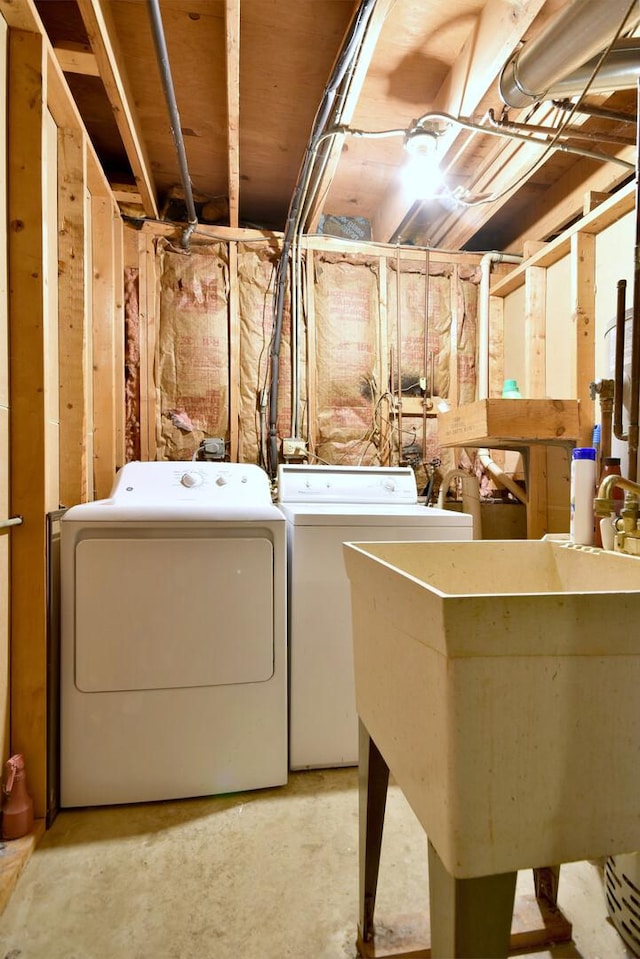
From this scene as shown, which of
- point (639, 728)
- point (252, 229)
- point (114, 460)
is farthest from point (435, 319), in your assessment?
point (639, 728)

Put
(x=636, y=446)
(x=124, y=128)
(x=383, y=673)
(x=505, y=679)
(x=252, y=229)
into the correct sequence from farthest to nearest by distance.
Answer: (x=252, y=229) → (x=124, y=128) → (x=636, y=446) → (x=383, y=673) → (x=505, y=679)

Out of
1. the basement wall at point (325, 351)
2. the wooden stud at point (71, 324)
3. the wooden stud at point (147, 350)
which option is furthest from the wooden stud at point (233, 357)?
the wooden stud at point (71, 324)

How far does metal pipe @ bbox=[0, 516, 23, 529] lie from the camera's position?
1.25 metres

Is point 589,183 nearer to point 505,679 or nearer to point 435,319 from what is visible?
point 435,319

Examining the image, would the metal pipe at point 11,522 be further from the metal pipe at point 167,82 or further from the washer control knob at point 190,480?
the metal pipe at point 167,82

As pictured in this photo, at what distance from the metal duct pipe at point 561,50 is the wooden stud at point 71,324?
1.58m

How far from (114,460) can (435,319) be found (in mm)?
2027

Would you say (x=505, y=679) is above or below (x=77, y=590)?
above

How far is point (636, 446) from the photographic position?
110 cm

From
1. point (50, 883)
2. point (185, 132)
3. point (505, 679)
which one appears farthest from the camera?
point (185, 132)

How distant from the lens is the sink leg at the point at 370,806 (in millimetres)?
891

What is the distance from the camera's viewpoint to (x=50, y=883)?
120cm

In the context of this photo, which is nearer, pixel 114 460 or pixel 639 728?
pixel 639 728

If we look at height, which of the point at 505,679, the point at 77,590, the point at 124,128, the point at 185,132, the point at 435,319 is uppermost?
the point at 185,132
